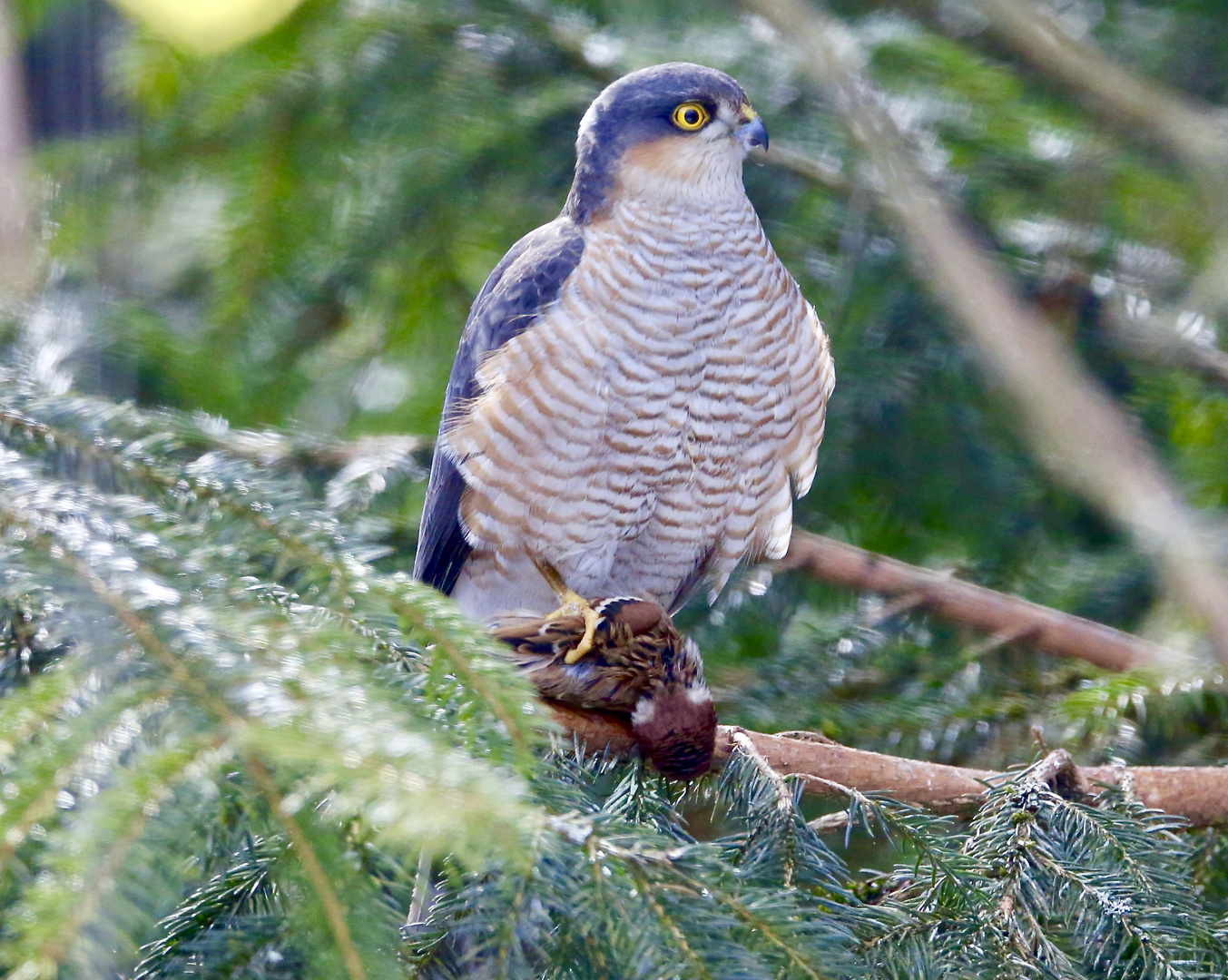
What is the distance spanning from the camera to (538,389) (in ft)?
7.16

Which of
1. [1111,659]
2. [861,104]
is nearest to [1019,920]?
[861,104]

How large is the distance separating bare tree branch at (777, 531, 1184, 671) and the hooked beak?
98 cm

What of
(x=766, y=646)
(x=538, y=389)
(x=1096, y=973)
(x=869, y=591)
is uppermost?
(x=538, y=389)

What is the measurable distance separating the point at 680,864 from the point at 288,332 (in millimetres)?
2502

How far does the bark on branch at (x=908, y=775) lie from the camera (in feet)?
5.56

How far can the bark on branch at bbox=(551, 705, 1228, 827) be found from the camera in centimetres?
169

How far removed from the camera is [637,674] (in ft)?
5.80

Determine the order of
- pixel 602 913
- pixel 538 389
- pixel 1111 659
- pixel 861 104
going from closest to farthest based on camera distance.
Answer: pixel 602 913, pixel 861 104, pixel 538 389, pixel 1111 659

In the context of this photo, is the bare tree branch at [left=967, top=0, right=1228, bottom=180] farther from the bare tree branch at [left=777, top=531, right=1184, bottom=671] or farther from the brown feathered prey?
the bare tree branch at [left=777, top=531, right=1184, bottom=671]

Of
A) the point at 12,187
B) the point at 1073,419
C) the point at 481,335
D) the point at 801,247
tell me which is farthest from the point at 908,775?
the point at 12,187

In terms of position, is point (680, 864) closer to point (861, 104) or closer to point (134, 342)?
point (861, 104)

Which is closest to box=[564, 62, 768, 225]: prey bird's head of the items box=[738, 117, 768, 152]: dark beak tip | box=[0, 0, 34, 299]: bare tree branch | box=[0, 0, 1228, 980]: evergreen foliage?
box=[738, 117, 768, 152]: dark beak tip

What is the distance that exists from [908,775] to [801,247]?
1754 mm

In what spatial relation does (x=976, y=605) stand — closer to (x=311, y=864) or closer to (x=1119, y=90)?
(x=1119, y=90)
